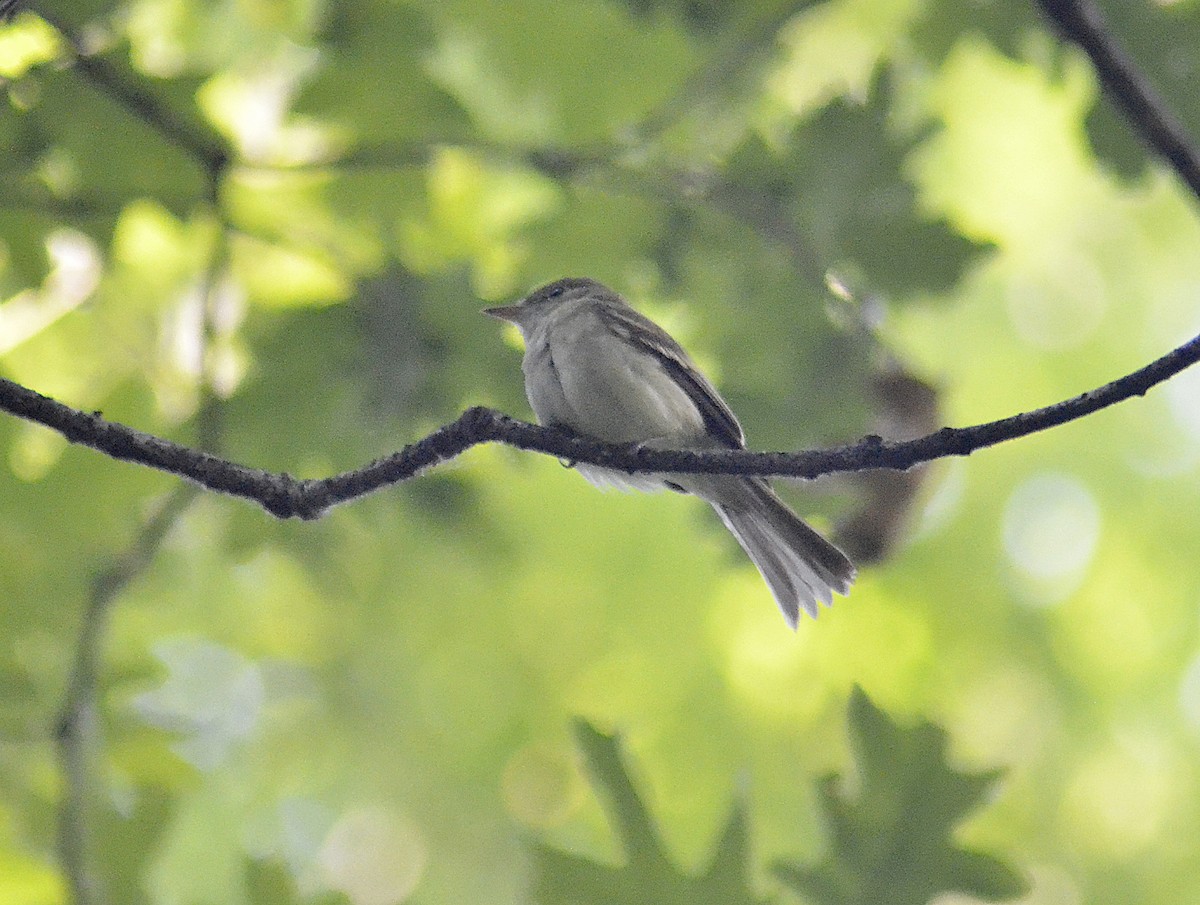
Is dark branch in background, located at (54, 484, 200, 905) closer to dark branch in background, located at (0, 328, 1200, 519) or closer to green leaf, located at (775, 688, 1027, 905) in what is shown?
dark branch in background, located at (0, 328, 1200, 519)

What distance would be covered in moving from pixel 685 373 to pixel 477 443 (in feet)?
5.67

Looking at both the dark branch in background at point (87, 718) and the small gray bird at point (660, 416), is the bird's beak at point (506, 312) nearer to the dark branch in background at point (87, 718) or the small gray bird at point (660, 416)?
the small gray bird at point (660, 416)

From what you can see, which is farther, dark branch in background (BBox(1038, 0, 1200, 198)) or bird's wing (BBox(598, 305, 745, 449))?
bird's wing (BBox(598, 305, 745, 449))

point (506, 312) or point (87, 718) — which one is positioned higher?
point (506, 312)

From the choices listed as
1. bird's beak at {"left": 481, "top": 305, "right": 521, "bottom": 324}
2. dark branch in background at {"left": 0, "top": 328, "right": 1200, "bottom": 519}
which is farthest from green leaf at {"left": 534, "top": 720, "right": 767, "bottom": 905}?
bird's beak at {"left": 481, "top": 305, "right": 521, "bottom": 324}

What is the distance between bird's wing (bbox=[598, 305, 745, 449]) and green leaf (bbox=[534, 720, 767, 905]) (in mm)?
1513

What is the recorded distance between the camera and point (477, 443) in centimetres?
299

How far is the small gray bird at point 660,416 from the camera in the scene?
158 inches

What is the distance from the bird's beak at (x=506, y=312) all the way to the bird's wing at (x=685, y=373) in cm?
48

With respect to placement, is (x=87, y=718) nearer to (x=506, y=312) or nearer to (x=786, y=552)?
(x=506, y=312)

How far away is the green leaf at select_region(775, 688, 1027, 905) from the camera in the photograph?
3.40m

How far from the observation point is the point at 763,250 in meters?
5.30

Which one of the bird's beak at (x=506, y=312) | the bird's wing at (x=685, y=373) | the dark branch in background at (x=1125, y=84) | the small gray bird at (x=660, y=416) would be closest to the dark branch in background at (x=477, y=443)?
the small gray bird at (x=660, y=416)

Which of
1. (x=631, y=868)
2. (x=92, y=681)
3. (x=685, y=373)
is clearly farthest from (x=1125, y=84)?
(x=92, y=681)
